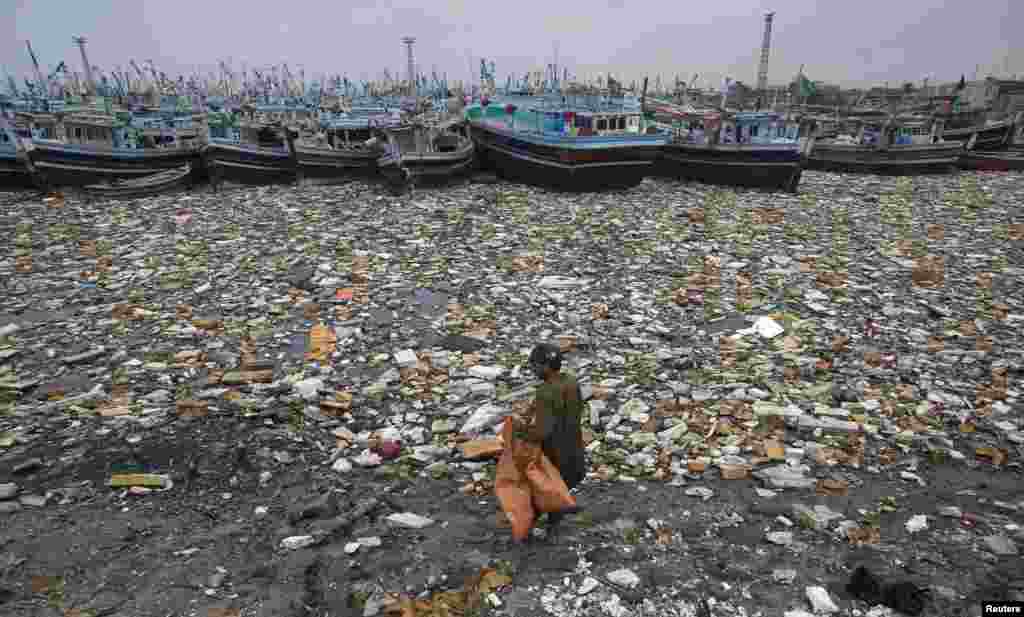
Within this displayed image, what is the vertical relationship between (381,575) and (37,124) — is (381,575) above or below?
below

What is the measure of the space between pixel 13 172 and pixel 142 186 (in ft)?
13.5

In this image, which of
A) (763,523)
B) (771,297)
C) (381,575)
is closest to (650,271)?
(771,297)

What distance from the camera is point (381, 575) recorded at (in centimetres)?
326

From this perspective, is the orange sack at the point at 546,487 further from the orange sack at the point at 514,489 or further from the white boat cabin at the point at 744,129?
the white boat cabin at the point at 744,129

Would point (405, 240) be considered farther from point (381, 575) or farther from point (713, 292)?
point (381, 575)

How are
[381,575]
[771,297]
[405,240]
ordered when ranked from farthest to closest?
[405,240] → [771,297] → [381,575]

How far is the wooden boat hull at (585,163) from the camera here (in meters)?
15.3

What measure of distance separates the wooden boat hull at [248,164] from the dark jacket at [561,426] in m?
17.1

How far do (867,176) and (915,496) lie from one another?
20.5 m

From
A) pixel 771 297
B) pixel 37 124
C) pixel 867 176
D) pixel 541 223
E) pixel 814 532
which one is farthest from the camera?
pixel 867 176

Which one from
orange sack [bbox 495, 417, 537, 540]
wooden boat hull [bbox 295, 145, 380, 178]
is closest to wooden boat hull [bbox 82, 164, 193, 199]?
wooden boat hull [bbox 295, 145, 380, 178]

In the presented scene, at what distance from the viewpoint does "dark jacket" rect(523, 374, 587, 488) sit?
325cm

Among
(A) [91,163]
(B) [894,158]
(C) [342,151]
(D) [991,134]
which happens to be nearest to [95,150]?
(A) [91,163]

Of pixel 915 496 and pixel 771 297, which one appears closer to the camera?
pixel 915 496
